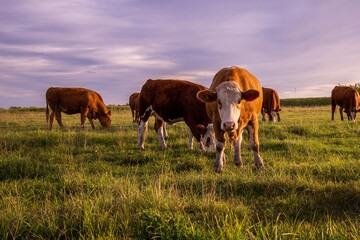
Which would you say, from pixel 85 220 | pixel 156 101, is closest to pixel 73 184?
pixel 85 220

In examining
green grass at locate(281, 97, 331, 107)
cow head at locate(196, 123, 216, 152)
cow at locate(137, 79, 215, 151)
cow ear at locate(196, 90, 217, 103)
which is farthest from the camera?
green grass at locate(281, 97, 331, 107)

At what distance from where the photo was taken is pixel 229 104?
6754mm

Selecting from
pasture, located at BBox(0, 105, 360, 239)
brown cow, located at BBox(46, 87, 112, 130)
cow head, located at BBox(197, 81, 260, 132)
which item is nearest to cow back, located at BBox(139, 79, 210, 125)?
pasture, located at BBox(0, 105, 360, 239)

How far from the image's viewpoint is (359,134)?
1271 cm

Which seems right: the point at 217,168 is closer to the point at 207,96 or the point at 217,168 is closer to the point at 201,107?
the point at 207,96

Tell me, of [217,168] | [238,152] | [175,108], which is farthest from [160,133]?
[217,168]

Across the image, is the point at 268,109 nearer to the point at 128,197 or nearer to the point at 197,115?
the point at 197,115

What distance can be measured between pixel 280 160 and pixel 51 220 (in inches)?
235

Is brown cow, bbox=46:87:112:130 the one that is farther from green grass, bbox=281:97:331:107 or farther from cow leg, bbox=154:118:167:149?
green grass, bbox=281:97:331:107

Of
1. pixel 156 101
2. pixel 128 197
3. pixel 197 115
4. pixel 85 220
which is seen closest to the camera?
pixel 85 220

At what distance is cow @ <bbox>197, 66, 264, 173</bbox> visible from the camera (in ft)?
22.1

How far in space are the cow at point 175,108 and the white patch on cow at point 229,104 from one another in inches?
108

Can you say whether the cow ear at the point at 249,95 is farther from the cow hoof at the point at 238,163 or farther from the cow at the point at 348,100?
the cow at the point at 348,100

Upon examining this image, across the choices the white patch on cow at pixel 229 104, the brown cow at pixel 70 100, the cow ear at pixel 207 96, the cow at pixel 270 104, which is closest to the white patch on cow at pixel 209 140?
the cow ear at pixel 207 96
